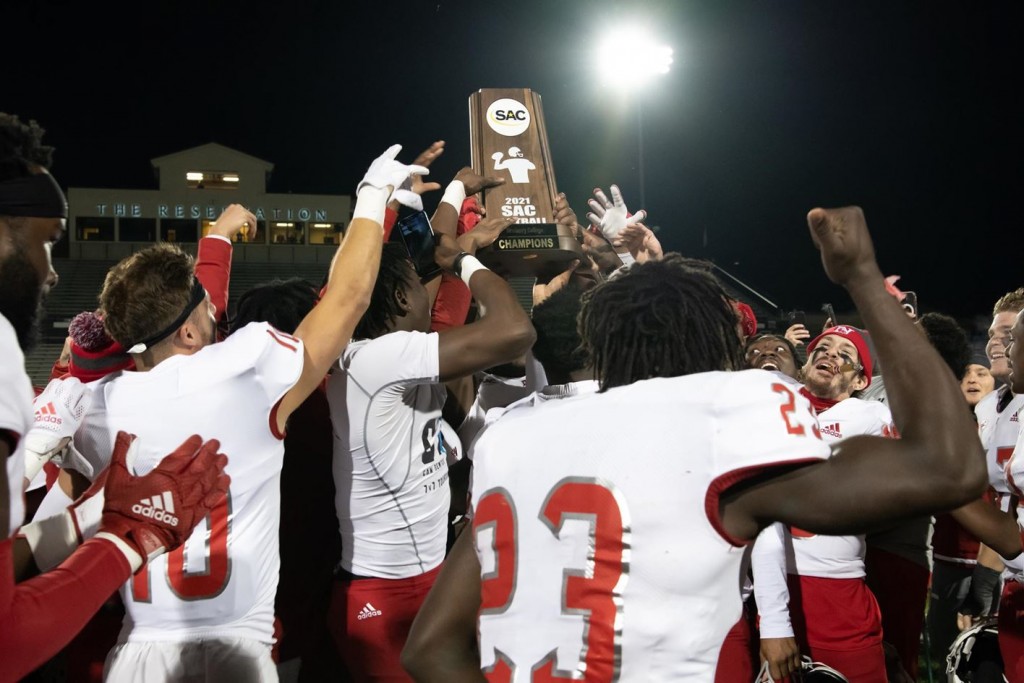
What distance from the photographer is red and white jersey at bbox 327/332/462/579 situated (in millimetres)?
2742

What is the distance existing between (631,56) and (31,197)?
46.4 ft

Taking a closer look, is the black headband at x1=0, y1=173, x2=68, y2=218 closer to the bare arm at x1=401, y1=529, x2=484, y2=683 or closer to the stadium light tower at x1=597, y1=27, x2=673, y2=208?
the bare arm at x1=401, y1=529, x2=484, y2=683

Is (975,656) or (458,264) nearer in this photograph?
(458,264)

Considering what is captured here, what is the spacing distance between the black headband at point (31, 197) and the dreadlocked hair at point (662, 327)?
47.3 inches

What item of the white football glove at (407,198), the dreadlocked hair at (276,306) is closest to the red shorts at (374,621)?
the dreadlocked hair at (276,306)

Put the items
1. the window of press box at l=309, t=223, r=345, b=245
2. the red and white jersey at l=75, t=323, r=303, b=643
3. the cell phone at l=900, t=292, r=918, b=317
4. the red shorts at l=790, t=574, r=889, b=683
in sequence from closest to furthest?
1. the red and white jersey at l=75, t=323, r=303, b=643
2. the red shorts at l=790, t=574, r=889, b=683
3. the cell phone at l=900, t=292, r=918, b=317
4. the window of press box at l=309, t=223, r=345, b=245

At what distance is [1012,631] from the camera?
10.2 ft

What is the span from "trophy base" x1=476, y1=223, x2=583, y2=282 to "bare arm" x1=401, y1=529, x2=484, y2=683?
2.05 metres

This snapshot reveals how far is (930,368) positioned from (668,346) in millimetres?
491

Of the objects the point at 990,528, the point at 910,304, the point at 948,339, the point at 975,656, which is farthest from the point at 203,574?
the point at 948,339

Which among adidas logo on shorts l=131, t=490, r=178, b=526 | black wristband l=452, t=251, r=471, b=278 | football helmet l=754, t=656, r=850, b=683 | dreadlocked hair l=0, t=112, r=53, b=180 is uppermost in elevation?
dreadlocked hair l=0, t=112, r=53, b=180

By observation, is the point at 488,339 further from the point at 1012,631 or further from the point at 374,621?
the point at 1012,631

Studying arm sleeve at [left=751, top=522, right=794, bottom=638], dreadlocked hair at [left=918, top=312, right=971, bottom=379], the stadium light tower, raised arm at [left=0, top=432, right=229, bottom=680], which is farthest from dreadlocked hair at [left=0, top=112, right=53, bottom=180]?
the stadium light tower

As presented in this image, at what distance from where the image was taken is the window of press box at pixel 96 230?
36.6m
